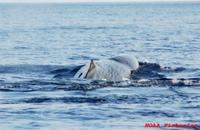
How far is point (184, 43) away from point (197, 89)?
78.0 feet

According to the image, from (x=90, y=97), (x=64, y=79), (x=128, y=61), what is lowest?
(x=90, y=97)

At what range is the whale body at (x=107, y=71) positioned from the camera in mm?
24000

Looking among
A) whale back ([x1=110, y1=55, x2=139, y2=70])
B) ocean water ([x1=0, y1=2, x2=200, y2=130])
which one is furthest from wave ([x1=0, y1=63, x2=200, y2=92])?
whale back ([x1=110, y1=55, x2=139, y2=70])

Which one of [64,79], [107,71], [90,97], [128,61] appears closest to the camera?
[90,97]

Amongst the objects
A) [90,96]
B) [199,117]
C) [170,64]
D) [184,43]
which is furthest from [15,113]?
[184,43]

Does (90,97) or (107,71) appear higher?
(107,71)

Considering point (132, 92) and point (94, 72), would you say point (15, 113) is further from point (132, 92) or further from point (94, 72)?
point (94, 72)

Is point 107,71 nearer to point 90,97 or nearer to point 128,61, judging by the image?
point 128,61

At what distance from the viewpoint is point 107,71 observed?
2442 centimetres

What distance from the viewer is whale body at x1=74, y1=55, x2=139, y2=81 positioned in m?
24.0

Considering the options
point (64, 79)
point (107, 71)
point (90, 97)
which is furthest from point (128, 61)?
point (90, 97)

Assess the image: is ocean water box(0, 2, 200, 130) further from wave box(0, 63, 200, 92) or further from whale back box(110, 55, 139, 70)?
whale back box(110, 55, 139, 70)

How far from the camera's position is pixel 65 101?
63.7ft

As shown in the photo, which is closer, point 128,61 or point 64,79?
point 64,79
